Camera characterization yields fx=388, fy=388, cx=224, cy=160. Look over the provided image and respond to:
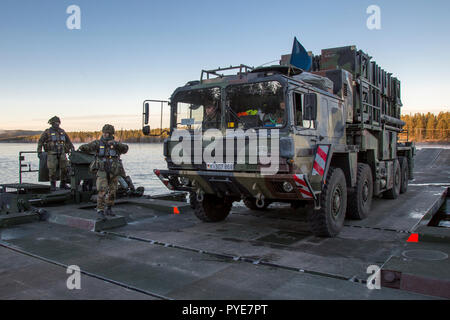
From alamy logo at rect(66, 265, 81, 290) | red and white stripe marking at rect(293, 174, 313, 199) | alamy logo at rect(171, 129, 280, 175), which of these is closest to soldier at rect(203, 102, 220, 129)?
alamy logo at rect(171, 129, 280, 175)

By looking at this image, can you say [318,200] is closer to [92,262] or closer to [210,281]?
[210,281]

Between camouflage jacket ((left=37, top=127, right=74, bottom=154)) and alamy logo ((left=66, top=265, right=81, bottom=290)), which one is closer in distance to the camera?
alamy logo ((left=66, top=265, right=81, bottom=290))

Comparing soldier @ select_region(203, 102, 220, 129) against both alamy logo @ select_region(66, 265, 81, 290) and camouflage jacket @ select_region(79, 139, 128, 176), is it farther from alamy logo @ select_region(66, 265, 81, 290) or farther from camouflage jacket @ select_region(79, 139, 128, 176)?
alamy logo @ select_region(66, 265, 81, 290)

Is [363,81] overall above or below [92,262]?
above

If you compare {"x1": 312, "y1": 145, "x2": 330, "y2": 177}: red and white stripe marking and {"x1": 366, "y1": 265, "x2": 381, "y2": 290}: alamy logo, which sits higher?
{"x1": 312, "y1": 145, "x2": 330, "y2": 177}: red and white stripe marking

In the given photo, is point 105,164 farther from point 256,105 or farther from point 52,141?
point 52,141

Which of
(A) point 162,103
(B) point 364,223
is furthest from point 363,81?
(A) point 162,103

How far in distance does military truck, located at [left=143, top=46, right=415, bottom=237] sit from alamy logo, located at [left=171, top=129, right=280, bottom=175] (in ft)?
0.05

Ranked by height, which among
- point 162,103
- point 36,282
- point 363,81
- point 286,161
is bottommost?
point 36,282

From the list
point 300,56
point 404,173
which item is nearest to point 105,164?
point 300,56

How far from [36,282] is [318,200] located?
13.6 feet

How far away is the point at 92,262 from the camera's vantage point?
5.21 meters

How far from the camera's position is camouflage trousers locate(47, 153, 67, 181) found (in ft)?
33.2

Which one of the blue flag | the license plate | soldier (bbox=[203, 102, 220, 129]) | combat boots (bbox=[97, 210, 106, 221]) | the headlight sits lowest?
combat boots (bbox=[97, 210, 106, 221])
